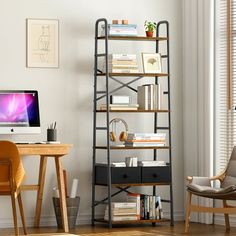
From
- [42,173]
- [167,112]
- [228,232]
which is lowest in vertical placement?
[228,232]

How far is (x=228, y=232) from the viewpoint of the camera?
6.59 meters

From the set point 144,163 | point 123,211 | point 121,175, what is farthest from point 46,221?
point 144,163

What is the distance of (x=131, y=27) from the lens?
710 centimetres

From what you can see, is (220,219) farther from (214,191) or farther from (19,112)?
(19,112)

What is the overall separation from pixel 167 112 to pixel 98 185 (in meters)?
0.98

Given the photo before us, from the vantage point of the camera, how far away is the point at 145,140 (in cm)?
709

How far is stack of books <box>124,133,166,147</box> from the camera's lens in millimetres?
7054

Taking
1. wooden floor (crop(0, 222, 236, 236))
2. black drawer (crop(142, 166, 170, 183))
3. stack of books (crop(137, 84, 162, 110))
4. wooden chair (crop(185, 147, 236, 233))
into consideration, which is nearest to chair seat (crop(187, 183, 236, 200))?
wooden chair (crop(185, 147, 236, 233))

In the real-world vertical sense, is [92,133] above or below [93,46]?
below

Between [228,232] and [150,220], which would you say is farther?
[150,220]

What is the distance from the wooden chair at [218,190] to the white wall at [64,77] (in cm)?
109

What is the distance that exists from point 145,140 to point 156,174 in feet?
1.12

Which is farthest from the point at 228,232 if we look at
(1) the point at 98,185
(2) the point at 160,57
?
(2) the point at 160,57

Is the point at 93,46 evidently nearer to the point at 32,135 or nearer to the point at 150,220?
the point at 32,135
